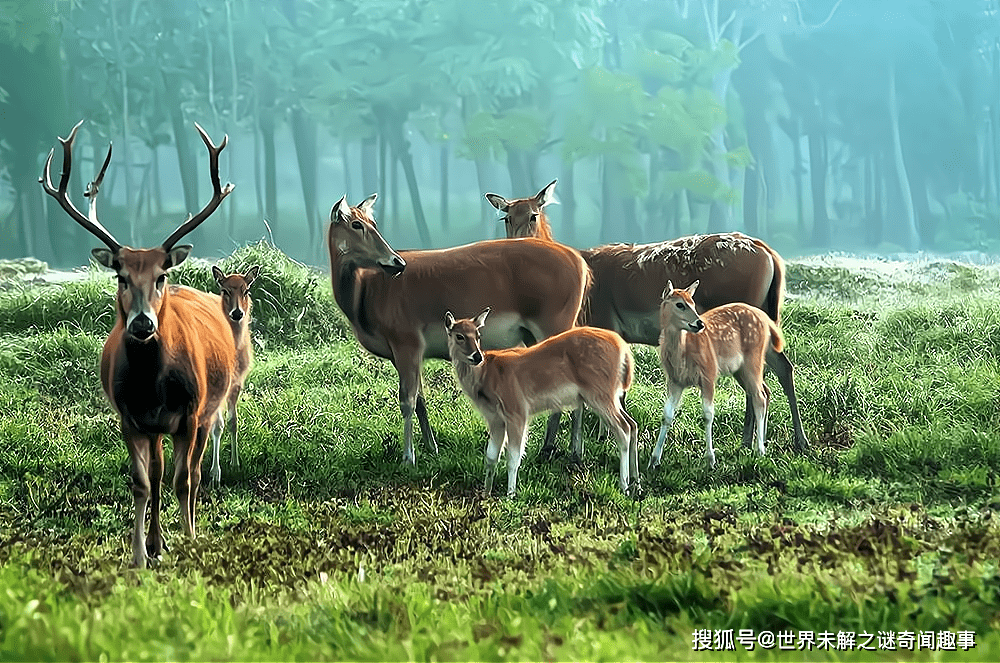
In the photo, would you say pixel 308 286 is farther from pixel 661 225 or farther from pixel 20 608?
pixel 661 225

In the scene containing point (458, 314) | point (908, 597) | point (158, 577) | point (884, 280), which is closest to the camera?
point (908, 597)

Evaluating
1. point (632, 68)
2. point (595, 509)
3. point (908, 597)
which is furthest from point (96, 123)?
point (908, 597)

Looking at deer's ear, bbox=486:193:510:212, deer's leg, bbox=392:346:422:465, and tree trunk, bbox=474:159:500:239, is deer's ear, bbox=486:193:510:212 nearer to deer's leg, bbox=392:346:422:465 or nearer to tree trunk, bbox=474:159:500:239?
deer's leg, bbox=392:346:422:465

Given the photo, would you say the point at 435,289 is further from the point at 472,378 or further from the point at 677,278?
the point at 677,278

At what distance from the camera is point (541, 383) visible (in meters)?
6.08

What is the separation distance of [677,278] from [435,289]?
1788 mm

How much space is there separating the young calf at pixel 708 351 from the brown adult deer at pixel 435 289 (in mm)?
779

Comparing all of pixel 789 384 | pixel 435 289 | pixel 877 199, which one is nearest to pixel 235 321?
pixel 435 289

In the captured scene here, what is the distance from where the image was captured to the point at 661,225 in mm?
22797

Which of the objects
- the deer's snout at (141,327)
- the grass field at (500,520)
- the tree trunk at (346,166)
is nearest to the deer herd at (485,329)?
the deer's snout at (141,327)

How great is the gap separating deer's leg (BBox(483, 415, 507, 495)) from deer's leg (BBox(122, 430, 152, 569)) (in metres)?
1.87

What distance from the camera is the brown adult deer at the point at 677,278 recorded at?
7.68m

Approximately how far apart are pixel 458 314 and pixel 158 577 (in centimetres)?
293

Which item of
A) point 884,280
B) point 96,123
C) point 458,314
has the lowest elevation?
point 884,280
